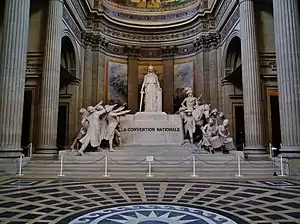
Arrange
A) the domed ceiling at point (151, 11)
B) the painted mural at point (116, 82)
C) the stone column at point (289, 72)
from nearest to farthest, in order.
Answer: the stone column at point (289, 72) → the painted mural at point (116, 82) → the domed ceiling at point (151, 11)

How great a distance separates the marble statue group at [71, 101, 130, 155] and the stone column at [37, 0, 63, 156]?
1364 mm

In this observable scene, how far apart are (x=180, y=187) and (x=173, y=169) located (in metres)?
2.25

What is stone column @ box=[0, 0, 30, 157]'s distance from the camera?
8.36 metres

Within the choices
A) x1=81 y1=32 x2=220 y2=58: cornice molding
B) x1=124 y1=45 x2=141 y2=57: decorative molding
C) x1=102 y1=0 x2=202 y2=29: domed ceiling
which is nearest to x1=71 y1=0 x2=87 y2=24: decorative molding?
x1=81 y1=32 x2=220 y2=58: cornice molding

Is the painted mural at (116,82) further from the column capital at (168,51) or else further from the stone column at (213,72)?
the stone column at (213,72)

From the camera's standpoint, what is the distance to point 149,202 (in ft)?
15.3

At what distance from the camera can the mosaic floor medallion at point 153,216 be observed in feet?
11.5

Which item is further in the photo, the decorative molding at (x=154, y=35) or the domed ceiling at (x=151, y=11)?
the domed ceiling at (x=151, y=11)

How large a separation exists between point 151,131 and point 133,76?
8927 mm

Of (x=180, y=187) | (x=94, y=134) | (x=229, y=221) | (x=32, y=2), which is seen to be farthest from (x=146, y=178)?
(x=32, y=2)

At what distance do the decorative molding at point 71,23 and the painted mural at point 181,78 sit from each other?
7.37 metres

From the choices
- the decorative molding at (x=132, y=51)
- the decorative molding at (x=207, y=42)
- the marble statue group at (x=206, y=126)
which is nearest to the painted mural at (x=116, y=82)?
the decorative molding at (x=132, y=51)

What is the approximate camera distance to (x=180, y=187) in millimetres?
6297

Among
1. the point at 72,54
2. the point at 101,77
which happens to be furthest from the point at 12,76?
the point at 101,77
